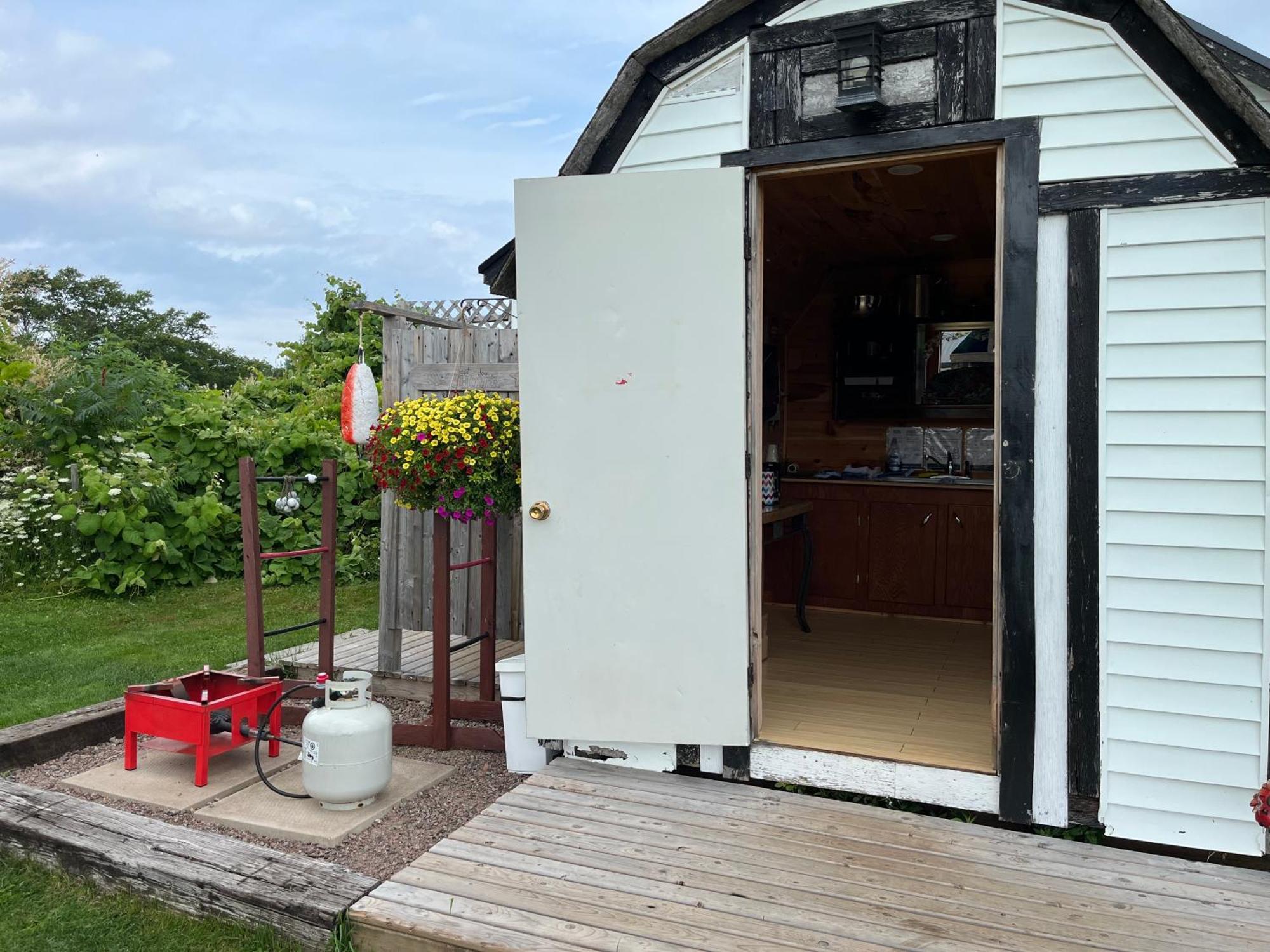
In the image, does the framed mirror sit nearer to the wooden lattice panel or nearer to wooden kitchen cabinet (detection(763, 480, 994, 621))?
wooden kitchen cabinet (detection(763, 480, 994, 621))

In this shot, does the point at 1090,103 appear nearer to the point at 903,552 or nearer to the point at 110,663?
the point at 903,552

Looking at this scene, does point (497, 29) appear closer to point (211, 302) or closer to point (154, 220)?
point (211, 302)

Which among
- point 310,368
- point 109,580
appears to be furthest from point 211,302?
point 109,580

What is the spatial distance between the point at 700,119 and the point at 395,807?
2.69m

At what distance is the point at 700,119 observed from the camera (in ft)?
10.7

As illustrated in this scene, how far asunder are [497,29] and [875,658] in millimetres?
5416

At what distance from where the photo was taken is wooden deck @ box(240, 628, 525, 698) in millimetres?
4816

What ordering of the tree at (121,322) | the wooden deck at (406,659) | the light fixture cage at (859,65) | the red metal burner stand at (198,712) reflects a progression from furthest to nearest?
the tree at (121,322) → the wooden deck at (406,659) → the red metal burner stand at (198,712) → the light fixture cage at (859,65)

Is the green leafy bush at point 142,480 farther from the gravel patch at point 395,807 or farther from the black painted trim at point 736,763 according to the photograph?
the black painted trim at point 736,763

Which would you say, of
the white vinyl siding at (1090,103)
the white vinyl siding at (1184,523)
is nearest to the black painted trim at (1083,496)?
the white vinyl siding at (1184,523)

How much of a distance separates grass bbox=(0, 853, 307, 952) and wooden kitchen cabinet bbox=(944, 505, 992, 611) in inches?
165

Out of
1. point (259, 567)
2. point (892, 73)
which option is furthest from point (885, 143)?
point (259, 567)

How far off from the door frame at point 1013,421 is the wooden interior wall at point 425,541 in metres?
2.50

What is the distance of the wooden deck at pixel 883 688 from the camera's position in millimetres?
3324
